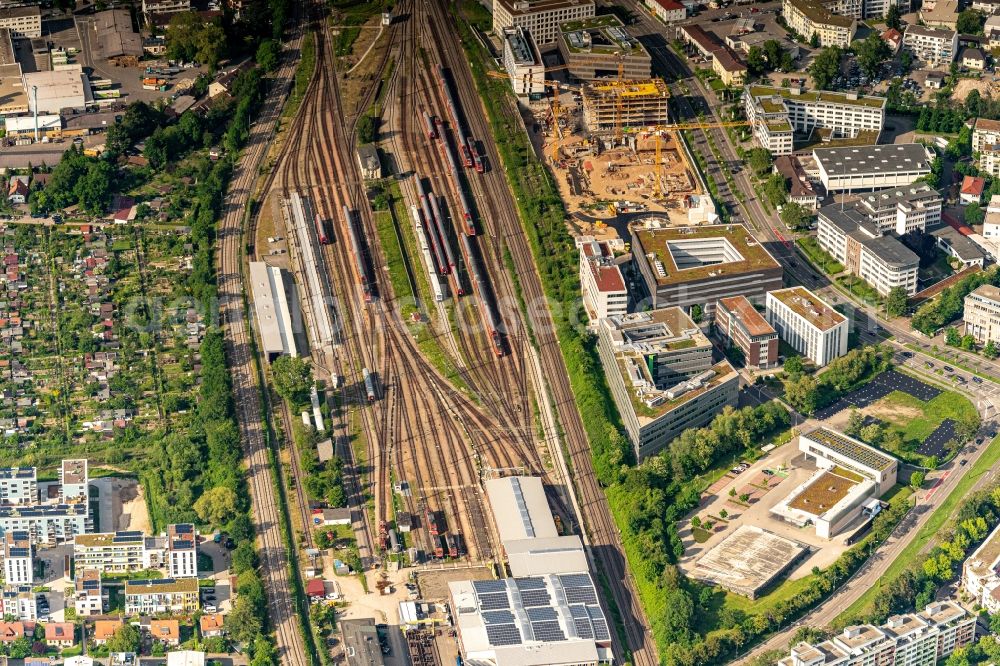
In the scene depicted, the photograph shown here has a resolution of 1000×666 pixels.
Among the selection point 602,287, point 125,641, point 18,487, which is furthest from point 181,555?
point 602,287

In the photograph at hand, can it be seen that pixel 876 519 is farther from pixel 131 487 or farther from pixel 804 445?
pixel 131 487

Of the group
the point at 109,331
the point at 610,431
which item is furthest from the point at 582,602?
the point at 109,331

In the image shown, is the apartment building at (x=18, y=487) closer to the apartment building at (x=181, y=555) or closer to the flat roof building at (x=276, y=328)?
the apartment building at (x=181, y=555)

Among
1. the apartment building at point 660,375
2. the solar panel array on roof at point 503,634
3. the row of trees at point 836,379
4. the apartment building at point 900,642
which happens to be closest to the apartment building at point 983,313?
the row of trees at point 836,379

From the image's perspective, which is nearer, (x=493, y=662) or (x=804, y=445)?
(x=493, y=662)

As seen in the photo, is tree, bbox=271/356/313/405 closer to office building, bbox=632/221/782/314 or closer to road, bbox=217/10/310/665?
road, bbox=217/10/310/665
